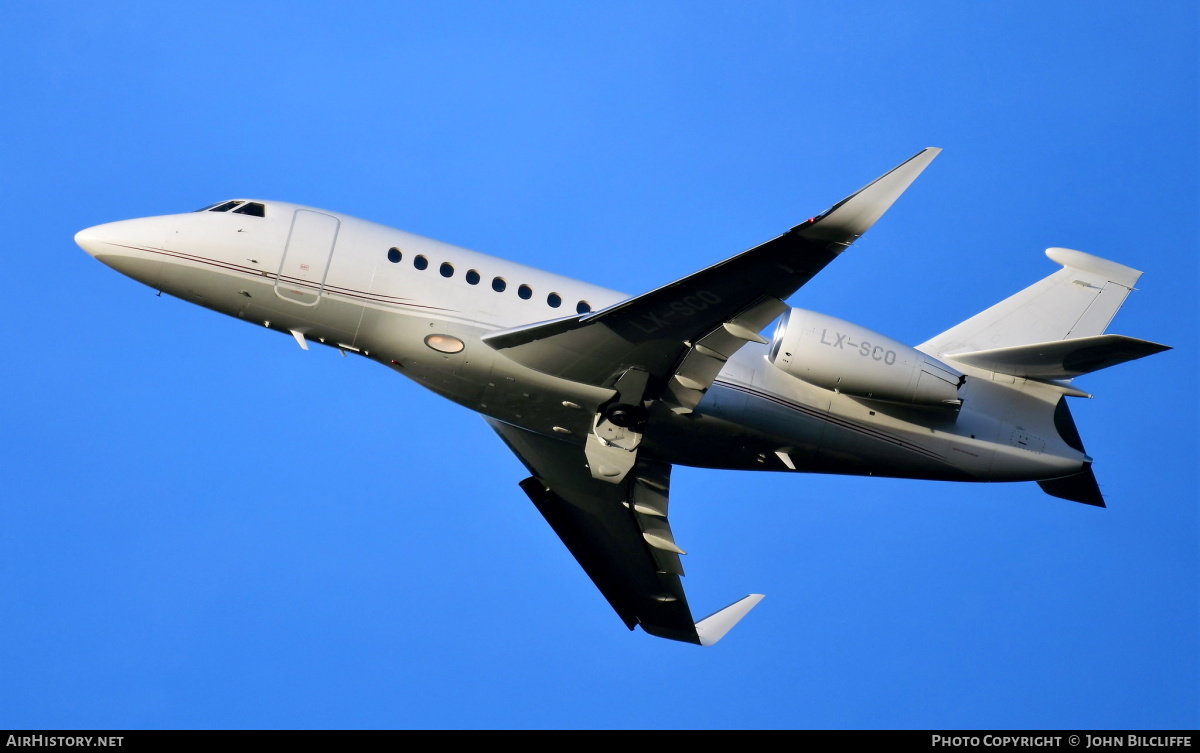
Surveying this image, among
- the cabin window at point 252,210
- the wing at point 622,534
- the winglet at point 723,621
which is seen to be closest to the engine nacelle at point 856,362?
the wing at point 622,534

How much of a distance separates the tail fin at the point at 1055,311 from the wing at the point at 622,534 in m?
6.16

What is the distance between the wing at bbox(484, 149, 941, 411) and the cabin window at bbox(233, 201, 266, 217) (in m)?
4.62

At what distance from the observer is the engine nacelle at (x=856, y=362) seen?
773 inches

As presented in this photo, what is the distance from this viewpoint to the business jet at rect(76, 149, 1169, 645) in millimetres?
19422

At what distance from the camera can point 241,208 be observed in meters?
20.9

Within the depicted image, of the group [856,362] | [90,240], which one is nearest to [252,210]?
[90,240]

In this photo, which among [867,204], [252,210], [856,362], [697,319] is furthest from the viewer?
[252,210]

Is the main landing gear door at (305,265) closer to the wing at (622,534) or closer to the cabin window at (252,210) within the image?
the cabin window at (252,210)

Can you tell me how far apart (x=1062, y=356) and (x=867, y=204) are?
20.2 feet

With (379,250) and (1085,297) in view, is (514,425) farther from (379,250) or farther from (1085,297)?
(1085,297)

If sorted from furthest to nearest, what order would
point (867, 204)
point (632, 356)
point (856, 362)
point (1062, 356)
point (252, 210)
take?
point (252, 210), point (1062, 356), point (856, 362), point (632, 356), point (867, 204)

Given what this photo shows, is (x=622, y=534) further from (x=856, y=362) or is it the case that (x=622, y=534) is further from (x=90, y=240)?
(x=90, y=240)

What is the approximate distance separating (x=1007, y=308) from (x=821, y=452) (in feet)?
16.0
